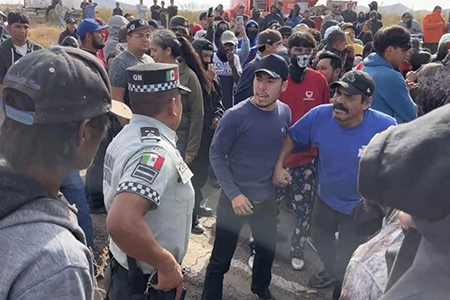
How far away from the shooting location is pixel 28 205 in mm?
1245

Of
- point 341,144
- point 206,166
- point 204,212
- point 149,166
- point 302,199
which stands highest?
point 149,166

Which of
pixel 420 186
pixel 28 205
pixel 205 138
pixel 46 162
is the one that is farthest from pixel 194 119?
pixel 420 186

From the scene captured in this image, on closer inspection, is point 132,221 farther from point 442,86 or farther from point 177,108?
point 442,86

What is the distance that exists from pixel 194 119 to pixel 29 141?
324 centimetres

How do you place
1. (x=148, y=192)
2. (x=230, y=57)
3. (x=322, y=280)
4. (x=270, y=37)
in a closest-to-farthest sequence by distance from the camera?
(x=148, y=192), (x=322, y=280), (x=270, y=37), (x=230, y=57)

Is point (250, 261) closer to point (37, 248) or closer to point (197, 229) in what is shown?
point (197, 229)

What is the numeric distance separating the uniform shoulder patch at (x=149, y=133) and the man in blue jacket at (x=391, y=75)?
235 centimetres

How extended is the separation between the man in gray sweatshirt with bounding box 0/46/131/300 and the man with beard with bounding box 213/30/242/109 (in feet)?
18.1

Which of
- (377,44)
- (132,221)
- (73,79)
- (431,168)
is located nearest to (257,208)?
(132,221)

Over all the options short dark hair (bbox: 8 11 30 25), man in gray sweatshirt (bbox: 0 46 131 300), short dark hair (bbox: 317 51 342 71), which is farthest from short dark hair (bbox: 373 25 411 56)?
short dark hair (bbox: 8 11 30 25)

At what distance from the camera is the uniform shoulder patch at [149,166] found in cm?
210

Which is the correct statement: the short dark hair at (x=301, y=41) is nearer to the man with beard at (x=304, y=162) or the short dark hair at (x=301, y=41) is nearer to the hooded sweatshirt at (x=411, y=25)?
the man with beard at (x=304, y=162)

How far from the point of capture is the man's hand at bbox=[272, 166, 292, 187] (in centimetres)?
339

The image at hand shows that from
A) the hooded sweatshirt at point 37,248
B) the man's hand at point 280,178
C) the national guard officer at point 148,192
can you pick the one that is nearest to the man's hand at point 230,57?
the man's hand at point 280,178
